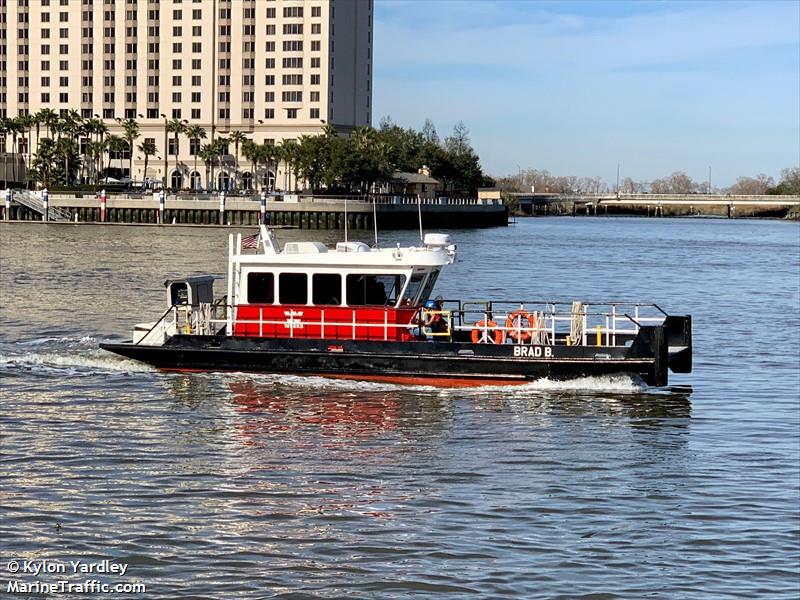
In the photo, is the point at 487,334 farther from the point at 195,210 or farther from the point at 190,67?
the point at 190,67

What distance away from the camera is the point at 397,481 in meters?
18.8

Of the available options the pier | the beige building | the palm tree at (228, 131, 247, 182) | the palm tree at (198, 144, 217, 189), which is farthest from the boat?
the beige building

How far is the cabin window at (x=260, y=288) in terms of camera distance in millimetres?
28016

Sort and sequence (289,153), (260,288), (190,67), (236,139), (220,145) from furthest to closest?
(190,67), (236,139), (220,145), (289,153), (260,288)

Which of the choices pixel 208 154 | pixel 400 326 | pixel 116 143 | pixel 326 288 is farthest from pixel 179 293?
pixel 116 143

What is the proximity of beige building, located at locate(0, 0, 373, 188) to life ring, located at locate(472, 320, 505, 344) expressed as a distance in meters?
136

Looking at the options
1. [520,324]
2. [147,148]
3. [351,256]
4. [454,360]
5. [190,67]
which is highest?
[190,67]

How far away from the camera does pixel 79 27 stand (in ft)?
558

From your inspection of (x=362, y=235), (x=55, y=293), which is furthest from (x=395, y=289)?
(x=362, y=235)

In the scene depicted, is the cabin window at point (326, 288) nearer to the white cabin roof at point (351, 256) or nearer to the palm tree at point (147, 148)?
the white cabin roof at point (351, 256)

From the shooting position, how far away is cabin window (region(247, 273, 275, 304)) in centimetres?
2802

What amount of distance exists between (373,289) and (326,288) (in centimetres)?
105

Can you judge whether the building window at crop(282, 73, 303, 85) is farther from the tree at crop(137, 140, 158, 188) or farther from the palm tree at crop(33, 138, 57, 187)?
the palm tree at crop(33, 138, 57, 187)

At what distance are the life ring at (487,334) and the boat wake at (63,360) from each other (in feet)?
24.8
